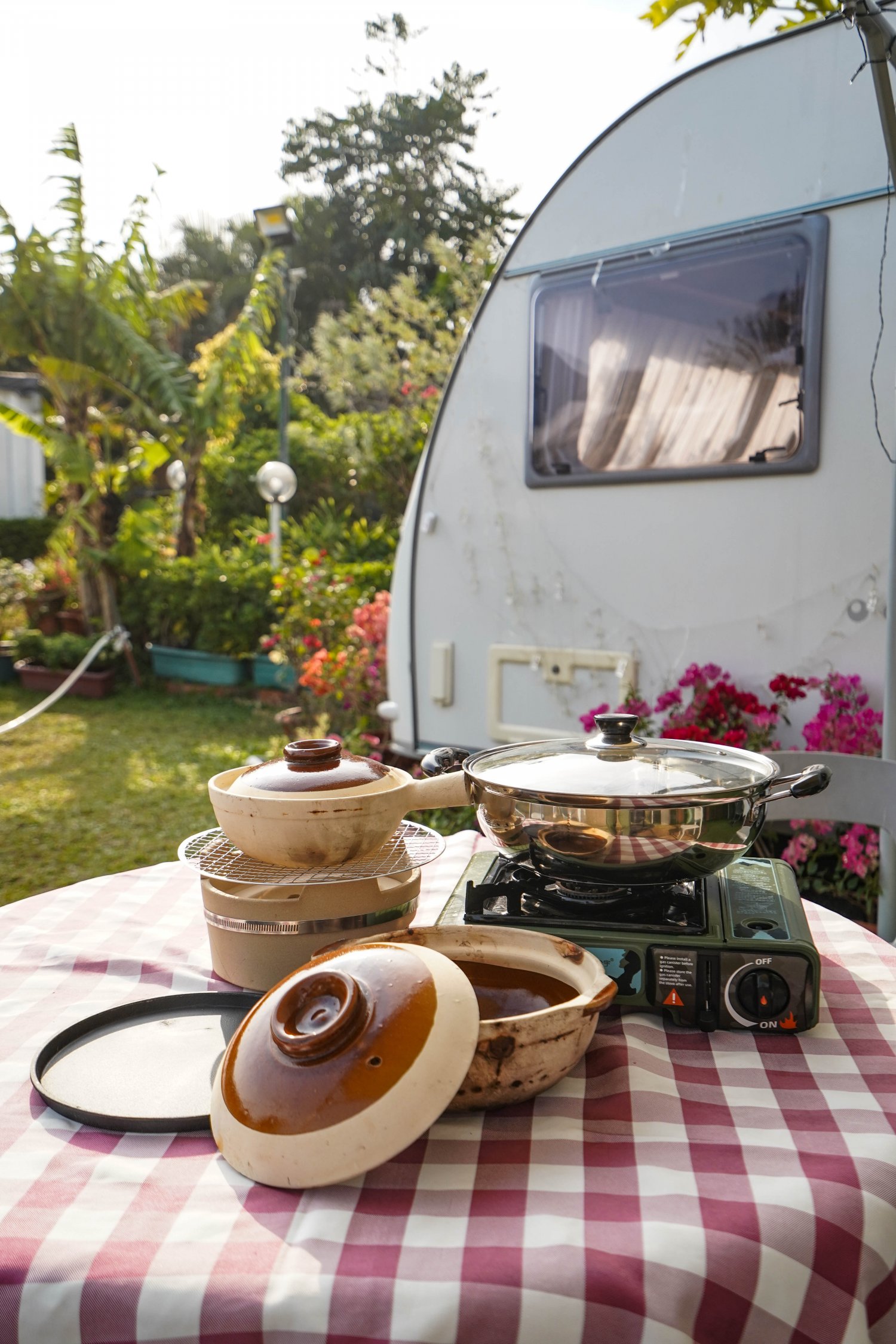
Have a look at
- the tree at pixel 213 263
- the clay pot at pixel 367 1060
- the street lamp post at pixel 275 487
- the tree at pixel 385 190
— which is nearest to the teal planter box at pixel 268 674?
the street lamp post at pixel 275 487

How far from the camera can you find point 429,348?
12211mm

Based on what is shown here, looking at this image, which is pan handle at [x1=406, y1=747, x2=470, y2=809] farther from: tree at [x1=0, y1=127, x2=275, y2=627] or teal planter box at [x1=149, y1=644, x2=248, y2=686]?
tree at [x1=0, y1=127, x2=275, y2=627]

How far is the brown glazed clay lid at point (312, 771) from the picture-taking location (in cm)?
128

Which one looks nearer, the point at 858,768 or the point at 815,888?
the point at 858,768

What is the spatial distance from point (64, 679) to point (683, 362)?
332 inches

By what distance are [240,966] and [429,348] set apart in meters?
11.7

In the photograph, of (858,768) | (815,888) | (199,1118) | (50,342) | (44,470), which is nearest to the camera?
(199,1118)

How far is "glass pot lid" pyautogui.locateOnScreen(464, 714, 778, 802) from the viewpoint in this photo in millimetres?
1156

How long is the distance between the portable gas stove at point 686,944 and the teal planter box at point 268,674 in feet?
27.5

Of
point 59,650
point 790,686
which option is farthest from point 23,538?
point 790,686

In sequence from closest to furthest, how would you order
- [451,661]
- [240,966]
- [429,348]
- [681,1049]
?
[681,1049] < [240,966] < [451,661] < [429,348]

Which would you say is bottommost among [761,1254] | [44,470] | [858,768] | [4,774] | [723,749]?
[4,774]

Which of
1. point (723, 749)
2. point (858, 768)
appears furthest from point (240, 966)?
point (858, 768)

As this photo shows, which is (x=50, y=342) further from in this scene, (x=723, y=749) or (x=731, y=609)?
(x=723, y=749)
